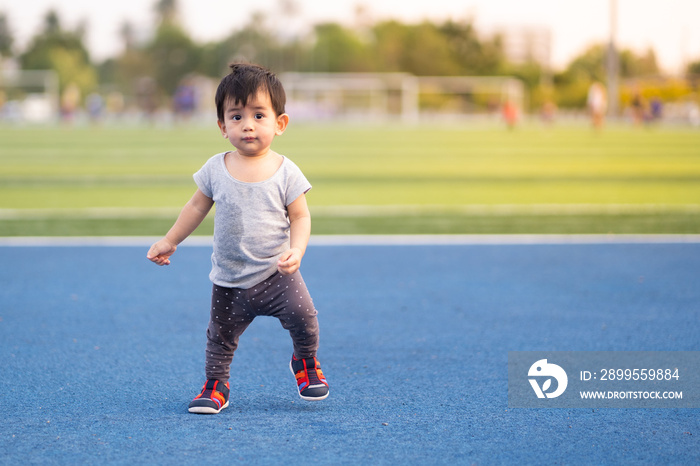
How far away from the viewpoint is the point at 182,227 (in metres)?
3.58

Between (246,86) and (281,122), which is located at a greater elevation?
(246,86)

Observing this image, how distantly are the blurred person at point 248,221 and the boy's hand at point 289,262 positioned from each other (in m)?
0.02

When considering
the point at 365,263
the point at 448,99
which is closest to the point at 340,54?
the point at 448,99

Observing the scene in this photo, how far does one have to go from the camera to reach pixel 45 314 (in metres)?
5.41

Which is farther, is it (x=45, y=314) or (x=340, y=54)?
(x=340, y=54)

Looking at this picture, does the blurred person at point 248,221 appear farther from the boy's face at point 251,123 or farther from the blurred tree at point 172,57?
the blurred tree at point 172,57

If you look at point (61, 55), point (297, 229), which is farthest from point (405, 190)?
point (61, 55)

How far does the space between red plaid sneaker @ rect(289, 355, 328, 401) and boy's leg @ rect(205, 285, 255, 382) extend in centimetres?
31

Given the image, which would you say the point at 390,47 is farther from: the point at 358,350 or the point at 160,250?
the point at 160,250

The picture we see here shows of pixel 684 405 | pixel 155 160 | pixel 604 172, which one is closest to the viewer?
pixel 684 405

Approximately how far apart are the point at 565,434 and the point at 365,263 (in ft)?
13.0

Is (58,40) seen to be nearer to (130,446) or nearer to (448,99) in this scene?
(448,99)

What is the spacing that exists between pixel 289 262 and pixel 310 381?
25.1 inches

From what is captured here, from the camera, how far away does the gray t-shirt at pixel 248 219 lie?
11.5 ft
